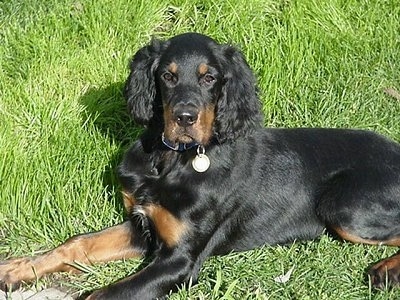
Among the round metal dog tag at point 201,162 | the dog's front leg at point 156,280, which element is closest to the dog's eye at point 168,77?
the round metal dog tag at point 201,162

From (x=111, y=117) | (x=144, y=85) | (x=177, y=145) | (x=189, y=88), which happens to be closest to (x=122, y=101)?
(x=111, y=117)

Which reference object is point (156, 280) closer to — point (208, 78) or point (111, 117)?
point (208, 78)

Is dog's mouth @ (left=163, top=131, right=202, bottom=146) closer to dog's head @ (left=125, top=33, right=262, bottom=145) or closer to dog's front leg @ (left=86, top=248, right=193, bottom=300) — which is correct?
dog's head @ (left=125, top=33, right=262, bottom=145)

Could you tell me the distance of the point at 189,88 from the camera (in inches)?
153

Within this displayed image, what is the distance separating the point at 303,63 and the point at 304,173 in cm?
152

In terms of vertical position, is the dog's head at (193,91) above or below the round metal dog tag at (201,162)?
above

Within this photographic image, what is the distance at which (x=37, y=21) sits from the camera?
5992 mm

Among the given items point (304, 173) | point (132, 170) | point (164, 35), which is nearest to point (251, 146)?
point (304, 173)

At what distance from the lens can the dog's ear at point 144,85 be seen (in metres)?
4.14

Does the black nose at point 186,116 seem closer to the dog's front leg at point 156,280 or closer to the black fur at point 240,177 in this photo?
the black fur at point 240,177

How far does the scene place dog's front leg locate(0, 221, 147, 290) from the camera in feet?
13.5

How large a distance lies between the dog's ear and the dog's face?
0.23 ft

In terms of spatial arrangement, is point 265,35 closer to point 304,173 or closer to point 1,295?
point 304,173

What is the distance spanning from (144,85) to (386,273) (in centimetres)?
169
